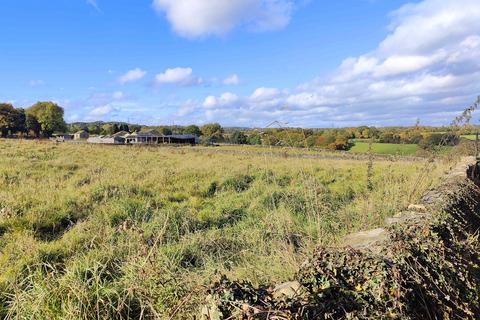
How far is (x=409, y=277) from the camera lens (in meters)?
2.09

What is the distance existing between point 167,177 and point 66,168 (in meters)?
5.81

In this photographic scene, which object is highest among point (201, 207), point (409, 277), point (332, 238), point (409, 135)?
point (409, 135)

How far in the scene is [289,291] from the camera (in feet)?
6.39


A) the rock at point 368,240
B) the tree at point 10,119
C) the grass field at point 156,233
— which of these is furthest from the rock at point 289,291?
the tree at point 10,119

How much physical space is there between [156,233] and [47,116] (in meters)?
98.2

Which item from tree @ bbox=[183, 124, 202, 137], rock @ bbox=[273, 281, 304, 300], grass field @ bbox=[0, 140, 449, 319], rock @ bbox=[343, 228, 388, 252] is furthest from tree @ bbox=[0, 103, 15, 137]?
rock @ bbox=[273, 281, 304, 300]

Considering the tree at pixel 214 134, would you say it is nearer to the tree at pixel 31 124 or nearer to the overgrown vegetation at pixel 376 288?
the overgrown vegetation at pixel 376 288

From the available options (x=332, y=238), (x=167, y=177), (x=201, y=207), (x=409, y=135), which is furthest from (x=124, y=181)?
(x=332, y=238)

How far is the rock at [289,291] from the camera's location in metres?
1.76

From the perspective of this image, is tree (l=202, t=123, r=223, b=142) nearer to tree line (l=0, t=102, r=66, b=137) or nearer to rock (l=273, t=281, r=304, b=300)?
rock (l=273, t=281, r=304, b=300)

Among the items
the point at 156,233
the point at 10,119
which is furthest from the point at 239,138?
the point at 10,119

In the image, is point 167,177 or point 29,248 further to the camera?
point 167,177

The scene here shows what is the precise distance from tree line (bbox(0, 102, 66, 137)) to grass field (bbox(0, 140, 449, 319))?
87966 millimetres

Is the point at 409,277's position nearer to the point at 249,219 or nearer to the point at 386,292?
the point at 386,292
